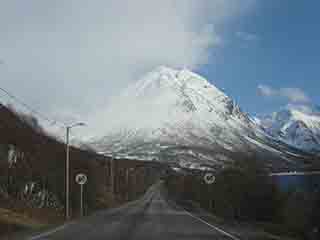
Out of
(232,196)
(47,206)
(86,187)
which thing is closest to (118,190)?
(86,187)

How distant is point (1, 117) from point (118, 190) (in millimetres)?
59502

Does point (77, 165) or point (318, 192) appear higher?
point (77, 165)

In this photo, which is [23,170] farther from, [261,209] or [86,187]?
[261,209]

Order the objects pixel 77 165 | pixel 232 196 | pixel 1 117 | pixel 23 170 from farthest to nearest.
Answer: pixel 77 165
pixel 1 117
pixel 23 170
pixel 232 196

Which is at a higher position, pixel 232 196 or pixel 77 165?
pixel 77 165

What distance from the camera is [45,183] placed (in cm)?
4969

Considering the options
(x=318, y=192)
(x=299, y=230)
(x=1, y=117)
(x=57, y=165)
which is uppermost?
(x=1, y=117)

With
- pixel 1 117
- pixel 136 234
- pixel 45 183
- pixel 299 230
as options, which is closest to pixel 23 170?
pixel 45 183

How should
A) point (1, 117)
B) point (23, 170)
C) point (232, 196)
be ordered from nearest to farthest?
point (232, 196) < point (23, 170) < point (1, 117)

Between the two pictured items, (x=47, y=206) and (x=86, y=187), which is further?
(x=86, y=187)

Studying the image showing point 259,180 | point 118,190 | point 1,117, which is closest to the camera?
point 259,180

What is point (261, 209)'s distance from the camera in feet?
134

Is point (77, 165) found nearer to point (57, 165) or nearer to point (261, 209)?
point (57, 165)

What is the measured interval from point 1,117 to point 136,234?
29.7 m
